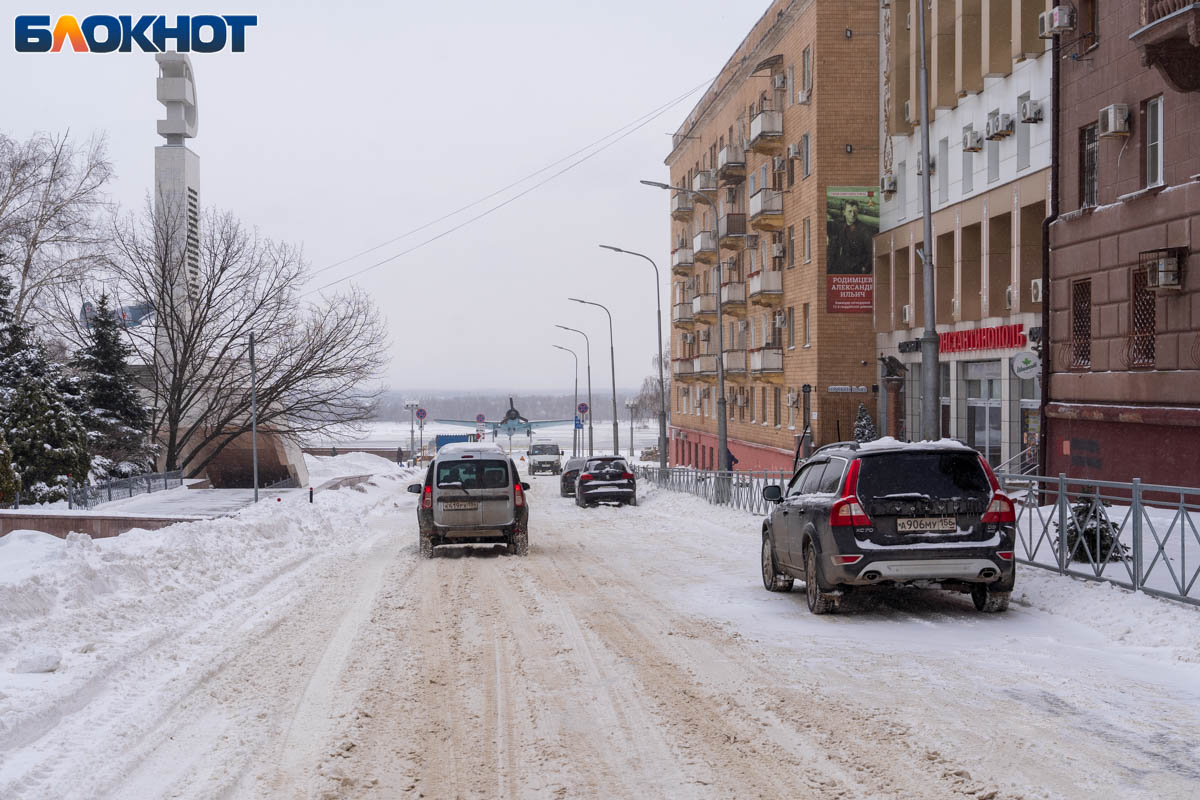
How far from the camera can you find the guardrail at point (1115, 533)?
417 inches

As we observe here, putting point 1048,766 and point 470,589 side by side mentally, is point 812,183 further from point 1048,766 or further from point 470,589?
point 1048,766

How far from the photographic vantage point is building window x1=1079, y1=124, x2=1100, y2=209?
2123 cm

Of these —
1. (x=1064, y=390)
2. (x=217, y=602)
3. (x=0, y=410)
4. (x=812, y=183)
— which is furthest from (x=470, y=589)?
(x=812, y=183)

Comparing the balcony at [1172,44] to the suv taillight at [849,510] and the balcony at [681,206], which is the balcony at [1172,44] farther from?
the balcony at [681,206]

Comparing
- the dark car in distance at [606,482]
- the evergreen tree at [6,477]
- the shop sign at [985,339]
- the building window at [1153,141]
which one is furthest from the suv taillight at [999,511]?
the dark car in distance at [606,482]

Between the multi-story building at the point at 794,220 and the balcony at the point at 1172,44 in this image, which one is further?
the multi-story building at the point at 794,220

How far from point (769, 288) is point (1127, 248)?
2669 cm

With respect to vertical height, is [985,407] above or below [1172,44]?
below

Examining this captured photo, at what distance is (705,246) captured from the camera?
6038cm

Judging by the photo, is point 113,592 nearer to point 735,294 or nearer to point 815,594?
point 815,594

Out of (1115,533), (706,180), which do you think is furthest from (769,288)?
(1115,533)

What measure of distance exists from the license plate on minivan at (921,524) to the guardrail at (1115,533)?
1.84 m

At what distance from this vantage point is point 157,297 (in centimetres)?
4306

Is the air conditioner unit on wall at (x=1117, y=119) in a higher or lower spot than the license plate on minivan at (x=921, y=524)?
higher
